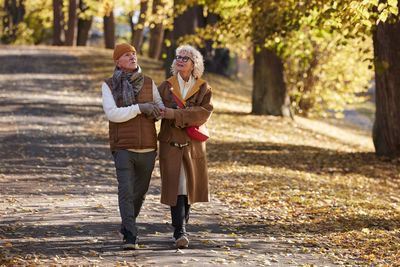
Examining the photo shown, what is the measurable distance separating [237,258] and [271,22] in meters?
7.89

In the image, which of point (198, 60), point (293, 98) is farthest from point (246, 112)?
point (198, 60)

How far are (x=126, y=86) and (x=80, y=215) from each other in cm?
240

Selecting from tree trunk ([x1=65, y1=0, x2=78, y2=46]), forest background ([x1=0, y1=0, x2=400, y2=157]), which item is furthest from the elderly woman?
tree trunk ([x1=65, y1=0, x2=78, y2=46])

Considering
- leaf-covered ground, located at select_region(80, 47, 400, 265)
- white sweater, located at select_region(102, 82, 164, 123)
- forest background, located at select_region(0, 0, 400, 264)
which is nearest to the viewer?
white sweater, located at select_region(102, 82, 164, 123)

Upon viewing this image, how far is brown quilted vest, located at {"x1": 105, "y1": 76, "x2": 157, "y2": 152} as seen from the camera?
6.07m

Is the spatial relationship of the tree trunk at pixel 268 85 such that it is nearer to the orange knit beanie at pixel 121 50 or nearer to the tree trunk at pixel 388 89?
the tree trunk at pixel 388 89

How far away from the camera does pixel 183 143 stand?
6258mm

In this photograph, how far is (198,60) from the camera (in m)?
6.29

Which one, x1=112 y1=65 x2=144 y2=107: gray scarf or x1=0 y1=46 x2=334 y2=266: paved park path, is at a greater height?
x1=112 y1=65 x2=144 y2=107: gray scarf

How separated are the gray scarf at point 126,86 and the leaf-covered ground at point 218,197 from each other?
1.47 metres

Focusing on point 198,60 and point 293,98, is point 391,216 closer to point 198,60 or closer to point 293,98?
point 198,60

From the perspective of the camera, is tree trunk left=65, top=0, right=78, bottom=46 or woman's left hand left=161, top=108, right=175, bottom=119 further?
tree trunk left=65, top=0, right=78, bottom=46

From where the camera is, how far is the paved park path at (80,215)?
20.2 ft

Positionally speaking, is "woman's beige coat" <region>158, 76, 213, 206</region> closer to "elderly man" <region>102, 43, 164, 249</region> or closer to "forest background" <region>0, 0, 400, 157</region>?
"elderly man" <region>102, 43, 164, 249</region>
